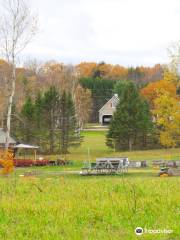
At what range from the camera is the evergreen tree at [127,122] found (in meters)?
57.5

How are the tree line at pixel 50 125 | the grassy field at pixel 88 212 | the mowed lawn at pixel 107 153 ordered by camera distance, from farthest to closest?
the tree line at pixel 50 125 → the mowed lawn at pixel 107 153 → the grassy field at pixel 88 212

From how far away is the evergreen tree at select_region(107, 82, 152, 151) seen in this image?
57500 mm

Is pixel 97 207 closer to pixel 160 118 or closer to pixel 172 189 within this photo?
pixel 172 189

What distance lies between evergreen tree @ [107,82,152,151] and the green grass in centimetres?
4716

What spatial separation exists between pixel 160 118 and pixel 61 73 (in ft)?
171

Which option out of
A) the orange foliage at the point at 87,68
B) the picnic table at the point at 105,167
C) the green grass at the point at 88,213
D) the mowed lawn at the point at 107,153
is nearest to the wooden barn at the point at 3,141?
the mowed lawn at the point at 107,153

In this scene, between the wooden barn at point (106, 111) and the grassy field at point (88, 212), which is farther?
the wooden barn at point (106, 111)

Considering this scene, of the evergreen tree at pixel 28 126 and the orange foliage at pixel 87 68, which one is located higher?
the orange foliage at pixel 87 68

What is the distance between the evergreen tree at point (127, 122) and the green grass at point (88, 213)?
47.2 m

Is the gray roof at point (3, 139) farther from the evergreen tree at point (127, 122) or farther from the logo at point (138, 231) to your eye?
the logo at point (138, 231)

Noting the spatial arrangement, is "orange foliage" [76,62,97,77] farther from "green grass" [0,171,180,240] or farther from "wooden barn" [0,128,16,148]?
"green grass" [0,171,180,240]

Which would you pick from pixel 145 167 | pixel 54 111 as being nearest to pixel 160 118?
pixel 145 167

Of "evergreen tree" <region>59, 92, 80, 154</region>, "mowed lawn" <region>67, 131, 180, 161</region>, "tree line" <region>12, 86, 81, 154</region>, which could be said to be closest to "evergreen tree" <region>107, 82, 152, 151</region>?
"mowed lawn" <region>67, 131, 180, 161</region>

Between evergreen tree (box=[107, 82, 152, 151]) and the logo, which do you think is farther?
evergreen tree (box=[107, 82, 152, 151])
